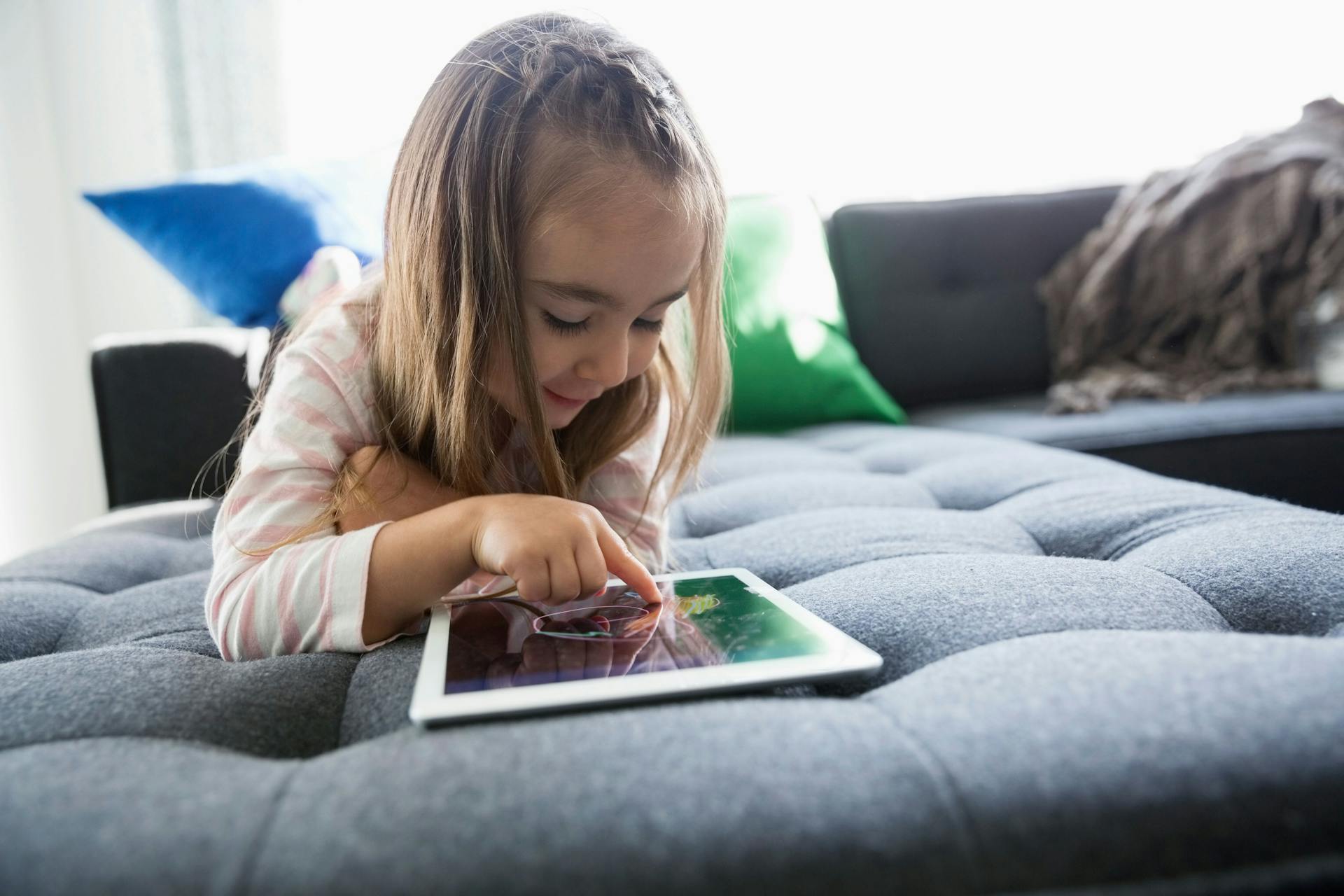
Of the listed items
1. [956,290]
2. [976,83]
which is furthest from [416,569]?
[976,83]

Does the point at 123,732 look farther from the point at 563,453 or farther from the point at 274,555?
the point at 563,453

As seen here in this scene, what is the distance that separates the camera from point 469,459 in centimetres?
80

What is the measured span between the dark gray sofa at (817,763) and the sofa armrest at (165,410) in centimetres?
81

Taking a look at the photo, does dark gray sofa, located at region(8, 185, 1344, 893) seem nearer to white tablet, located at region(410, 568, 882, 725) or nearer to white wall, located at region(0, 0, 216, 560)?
white tablet, located at region(410, 568, 882, 725)

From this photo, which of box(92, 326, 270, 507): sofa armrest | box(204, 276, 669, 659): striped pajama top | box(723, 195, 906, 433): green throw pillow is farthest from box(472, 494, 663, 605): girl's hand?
box(723, 195, 906, 433): green throw pillow

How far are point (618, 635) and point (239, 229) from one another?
1.17 m

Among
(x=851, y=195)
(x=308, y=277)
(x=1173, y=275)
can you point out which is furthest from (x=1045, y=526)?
(x=851, y=195)

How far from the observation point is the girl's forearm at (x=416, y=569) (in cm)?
64

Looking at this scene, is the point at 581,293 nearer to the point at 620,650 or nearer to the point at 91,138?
the point at 620,650

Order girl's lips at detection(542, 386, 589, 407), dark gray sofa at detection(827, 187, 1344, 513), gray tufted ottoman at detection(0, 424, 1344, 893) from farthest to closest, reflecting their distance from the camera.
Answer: dark gray sofa at detection(827, 187, 1344, 513)
girl's lips at detection(542, 386, 589, 407)
gray tufted ottoman at detection(0, 424, 1344, 893)

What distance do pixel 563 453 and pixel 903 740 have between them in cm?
60

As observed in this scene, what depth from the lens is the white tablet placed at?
0.47 m

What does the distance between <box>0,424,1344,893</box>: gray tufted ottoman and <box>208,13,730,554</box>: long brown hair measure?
24cm

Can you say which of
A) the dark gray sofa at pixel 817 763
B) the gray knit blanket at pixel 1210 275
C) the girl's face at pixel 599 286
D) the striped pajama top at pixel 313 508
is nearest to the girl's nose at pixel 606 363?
the girl's face at pixel 599 286
